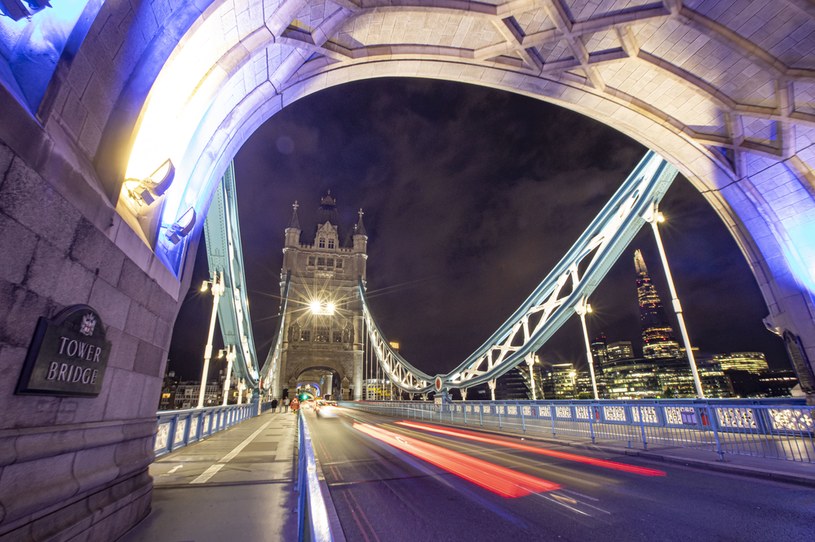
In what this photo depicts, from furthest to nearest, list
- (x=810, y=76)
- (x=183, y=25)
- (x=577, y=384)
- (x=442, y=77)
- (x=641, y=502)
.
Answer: (x=577, y=384) → (x=442, y=77) → (x=810, y=76) → (x=641, y=502) → (x=183, y=25)

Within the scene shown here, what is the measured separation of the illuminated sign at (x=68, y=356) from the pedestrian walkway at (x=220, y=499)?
176cm

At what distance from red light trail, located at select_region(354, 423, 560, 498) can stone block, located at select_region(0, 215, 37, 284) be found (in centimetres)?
612

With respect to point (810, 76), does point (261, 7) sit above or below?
below

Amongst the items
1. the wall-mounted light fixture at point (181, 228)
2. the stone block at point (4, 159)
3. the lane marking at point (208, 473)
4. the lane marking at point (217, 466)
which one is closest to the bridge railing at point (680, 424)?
the lane marking at point (217, 466)

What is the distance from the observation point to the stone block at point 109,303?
3195mm

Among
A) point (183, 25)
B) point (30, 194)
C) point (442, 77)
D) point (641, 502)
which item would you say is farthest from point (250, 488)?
point (442, 77)

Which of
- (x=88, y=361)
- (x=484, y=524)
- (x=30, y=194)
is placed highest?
(x=30, y=194)

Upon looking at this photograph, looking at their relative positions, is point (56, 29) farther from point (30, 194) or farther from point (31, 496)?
point (31, 496)

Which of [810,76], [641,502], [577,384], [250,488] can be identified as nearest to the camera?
[641,502]

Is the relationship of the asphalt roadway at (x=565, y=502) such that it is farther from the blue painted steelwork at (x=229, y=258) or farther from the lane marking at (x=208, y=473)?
the blue painted steelwork at (x=229, y=258)

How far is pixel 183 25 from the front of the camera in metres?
4.14

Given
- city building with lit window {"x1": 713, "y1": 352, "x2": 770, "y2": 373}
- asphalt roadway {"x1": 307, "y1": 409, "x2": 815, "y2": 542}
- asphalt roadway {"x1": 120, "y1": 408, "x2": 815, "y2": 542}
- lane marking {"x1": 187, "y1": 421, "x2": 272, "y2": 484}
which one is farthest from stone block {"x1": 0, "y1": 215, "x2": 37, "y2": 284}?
city building with lit window {"x1": 713, "y1": 352, "x2": 770, "y2": 373}

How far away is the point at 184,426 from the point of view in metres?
10.5

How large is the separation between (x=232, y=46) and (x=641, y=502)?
9.08m
